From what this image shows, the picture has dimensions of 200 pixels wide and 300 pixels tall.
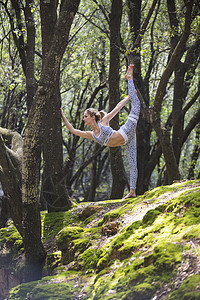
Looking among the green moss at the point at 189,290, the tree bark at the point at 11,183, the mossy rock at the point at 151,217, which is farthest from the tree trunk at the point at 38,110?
the green moss at the point at 189,290

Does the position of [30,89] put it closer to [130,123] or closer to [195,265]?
[130,123]

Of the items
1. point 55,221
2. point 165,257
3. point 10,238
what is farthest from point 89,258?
point 10,238

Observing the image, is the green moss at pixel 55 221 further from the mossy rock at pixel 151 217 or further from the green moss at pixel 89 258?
the mossy rock at pixel 151 217

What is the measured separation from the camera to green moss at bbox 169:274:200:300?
11.5 feet

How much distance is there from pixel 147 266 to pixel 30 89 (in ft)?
23.7

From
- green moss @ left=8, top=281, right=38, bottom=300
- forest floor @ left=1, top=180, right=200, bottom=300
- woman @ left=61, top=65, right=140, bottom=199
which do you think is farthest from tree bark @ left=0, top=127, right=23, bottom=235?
woman @ left=61, top=65, right=140, bottom=199

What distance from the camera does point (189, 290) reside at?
142 inches

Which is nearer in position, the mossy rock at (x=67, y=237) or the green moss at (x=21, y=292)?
the green moss at (x=21, y=292)

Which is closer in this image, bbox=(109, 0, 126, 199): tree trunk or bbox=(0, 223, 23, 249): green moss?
bbox=(0, 223, 23, 249): green moss

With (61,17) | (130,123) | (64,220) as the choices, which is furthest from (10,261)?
(61,17)

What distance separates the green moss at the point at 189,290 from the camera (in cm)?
350

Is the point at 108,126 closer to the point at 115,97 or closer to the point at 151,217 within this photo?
the point at 151,217

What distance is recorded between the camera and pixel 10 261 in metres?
8.15

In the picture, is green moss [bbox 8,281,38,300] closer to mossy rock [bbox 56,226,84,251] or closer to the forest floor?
the forest floor
